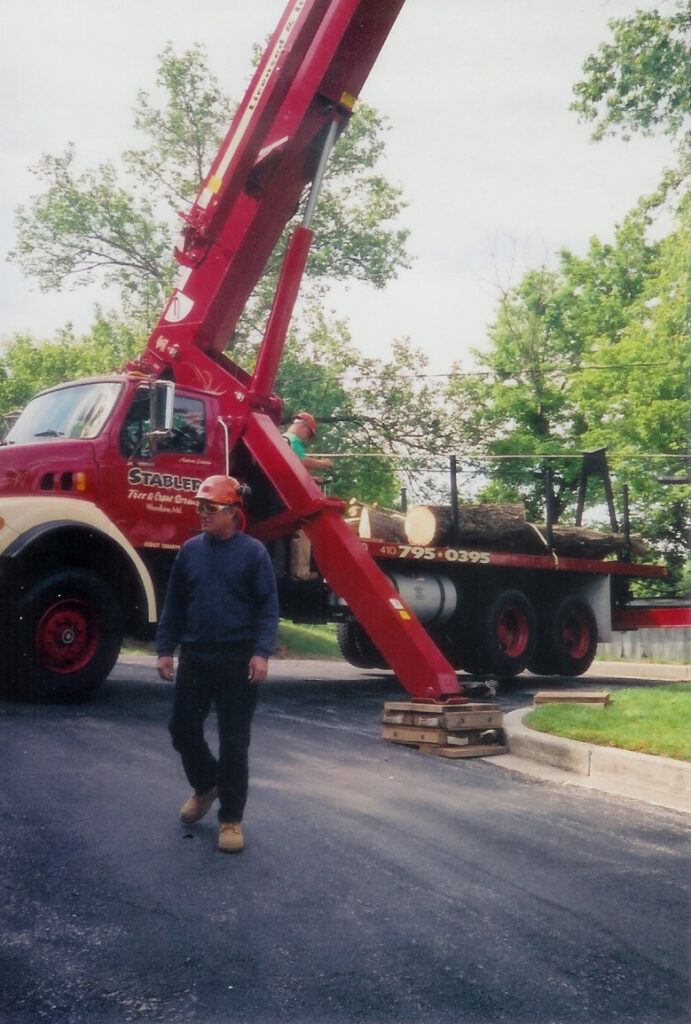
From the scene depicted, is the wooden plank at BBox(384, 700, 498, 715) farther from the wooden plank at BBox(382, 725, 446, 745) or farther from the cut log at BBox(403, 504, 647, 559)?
the cut log at BBox(403, 504, 647, 559)

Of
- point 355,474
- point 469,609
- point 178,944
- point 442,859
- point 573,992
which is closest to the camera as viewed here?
point 573,992

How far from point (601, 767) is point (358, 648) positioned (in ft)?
23.0

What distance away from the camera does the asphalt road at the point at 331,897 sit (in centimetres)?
330

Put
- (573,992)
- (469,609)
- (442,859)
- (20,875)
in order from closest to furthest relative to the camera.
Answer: (573,992) → (20,875) → (442,859) → (469,609)

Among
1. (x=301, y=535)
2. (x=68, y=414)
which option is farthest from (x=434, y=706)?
(x=68, y=414)

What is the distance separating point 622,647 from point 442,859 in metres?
17.4

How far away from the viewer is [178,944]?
144 inches

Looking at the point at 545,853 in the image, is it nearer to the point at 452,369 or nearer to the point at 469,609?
the point at 469,609

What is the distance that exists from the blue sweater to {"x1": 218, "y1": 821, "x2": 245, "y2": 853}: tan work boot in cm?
80

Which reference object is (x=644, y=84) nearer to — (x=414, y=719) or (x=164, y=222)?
(x=414, y=719)

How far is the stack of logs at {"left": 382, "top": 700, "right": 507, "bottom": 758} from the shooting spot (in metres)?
7.99

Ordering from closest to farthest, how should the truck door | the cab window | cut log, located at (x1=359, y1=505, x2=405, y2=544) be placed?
the truck door
the cab window
cut log, located at (x1=359, y1=505, x2=405, y2=544)

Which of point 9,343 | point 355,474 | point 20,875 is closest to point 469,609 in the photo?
point 20,875

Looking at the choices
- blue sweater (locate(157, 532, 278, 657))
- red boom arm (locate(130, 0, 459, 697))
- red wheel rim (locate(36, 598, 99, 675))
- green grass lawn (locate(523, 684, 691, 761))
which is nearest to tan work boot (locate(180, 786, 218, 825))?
blue sweater (locate(157, 532, 278, 657))
